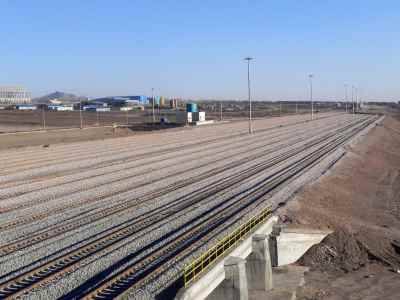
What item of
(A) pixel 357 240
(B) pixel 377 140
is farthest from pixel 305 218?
(B) pixel 377 140

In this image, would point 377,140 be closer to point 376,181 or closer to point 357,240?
point 376,181

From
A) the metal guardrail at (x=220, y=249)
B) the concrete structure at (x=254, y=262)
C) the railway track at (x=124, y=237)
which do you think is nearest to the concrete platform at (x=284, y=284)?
Answer: the concrete structure at (x=254, y=262)

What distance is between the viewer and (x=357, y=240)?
25156mm

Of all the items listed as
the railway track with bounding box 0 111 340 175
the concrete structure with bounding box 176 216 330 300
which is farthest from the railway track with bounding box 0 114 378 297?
the railway track with bounding box 0 111 340 175

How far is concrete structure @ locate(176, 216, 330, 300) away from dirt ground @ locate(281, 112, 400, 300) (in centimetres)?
80

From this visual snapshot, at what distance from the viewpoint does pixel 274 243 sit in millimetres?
22078

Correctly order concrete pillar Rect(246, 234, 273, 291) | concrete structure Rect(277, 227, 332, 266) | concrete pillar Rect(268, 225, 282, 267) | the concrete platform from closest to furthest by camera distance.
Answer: the concrete platform, concrete pillar Rect(246, 234, 273, 291), concrete pillar Rect(268, 225, 282, 267), concrete structure Rect(277, 227, 332, 266)

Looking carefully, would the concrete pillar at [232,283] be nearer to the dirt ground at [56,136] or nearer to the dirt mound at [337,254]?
the dirt mound at [337,254]

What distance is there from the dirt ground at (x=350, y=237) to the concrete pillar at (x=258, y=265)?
1470mm

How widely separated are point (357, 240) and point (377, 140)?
56.3 m

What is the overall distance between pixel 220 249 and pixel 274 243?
18.2ft

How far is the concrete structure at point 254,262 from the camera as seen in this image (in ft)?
50.0

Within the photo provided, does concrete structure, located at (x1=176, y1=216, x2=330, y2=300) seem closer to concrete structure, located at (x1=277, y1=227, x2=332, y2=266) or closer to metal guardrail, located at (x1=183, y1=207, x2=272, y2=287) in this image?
concrete structure, located at (x1=277, y1=227, x2=332, y2=266)

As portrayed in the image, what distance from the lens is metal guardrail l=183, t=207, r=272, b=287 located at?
14.7m
